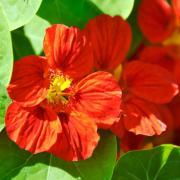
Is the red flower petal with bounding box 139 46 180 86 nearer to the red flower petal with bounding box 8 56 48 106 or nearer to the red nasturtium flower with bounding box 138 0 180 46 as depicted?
the red nasturtium flower with bounding box 138 0 180 46

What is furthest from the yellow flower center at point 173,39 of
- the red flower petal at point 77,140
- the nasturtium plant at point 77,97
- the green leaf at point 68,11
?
the red flower petal at point 77,140

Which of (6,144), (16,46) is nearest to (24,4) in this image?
(16,46)

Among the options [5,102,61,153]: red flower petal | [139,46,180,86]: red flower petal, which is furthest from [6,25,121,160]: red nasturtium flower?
[139,46,180,86]: red flower petal

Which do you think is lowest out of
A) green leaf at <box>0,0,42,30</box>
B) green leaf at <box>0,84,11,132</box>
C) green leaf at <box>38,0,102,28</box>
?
green leaf at <box>0,84,11,132</box>

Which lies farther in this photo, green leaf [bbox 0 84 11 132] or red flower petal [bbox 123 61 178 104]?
red flower petal [bbox 123 61 178 104]

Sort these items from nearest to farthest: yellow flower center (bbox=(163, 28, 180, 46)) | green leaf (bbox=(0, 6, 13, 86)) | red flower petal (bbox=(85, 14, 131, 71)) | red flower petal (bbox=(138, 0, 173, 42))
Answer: green leaf (bbox=(0, 6, 13, 86))
red flower petal (bbox=(85, 14, 131, 71))
red flower petal (bbox=(138, 0, 173, 42))
yellow flower center (bbox=(163, 28, 180, 46))

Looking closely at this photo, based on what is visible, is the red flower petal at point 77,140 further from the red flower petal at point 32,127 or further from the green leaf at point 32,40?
the green leaf at point 32,40
